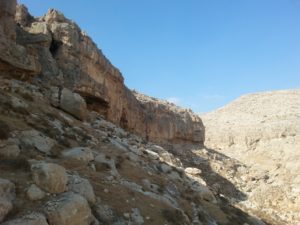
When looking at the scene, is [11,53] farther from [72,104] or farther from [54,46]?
[54,46]

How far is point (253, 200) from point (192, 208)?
1857cm

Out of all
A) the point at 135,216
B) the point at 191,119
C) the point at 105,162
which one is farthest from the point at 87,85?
Answer: the point at 191,119

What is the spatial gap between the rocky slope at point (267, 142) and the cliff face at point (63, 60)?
1516cm

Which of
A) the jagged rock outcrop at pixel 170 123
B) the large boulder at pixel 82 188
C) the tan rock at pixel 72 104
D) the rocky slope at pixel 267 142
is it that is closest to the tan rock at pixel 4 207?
the large boulder at pixel 82 188

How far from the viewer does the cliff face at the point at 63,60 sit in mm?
22250

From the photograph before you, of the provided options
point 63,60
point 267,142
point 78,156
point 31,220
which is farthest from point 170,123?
point 31,220

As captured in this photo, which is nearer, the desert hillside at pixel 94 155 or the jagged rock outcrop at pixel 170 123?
the desert hillside at pixel 94 155

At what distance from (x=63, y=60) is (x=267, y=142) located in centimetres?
4046

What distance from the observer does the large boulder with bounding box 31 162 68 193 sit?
10031 mm

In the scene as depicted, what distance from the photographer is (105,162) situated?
1594 cm

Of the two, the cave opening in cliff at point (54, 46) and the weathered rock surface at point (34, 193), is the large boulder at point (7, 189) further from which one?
the cave opening in cliff at point (54, 46)

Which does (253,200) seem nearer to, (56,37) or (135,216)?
(56,37)

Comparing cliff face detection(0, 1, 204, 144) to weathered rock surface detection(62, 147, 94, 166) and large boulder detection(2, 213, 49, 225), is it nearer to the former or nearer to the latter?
weathered rock surface detection(62, 147, 94, 166)

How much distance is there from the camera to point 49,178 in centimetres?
1012
